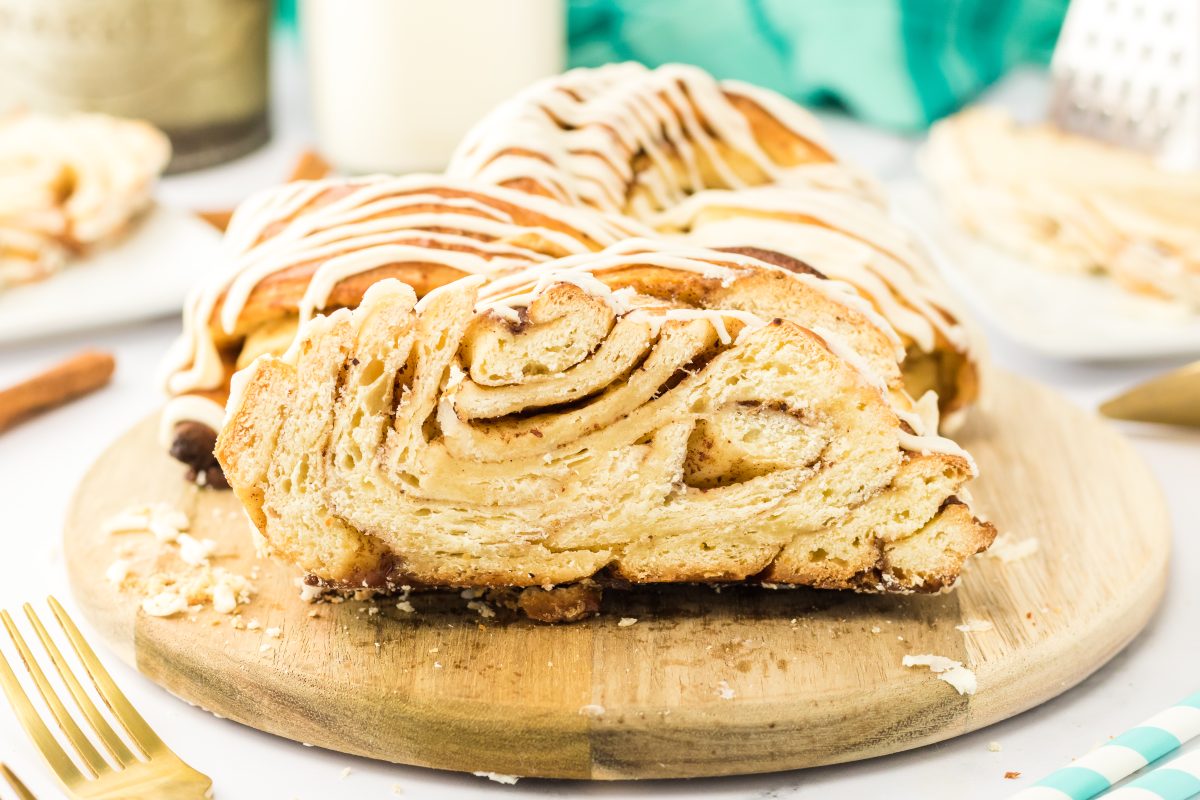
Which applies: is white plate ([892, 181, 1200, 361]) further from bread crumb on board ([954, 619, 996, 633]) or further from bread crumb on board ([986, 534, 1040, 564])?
bread crumb on board ([954, 619, 996, 633])

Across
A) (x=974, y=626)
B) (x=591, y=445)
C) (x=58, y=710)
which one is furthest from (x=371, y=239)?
(x=974, y=626)

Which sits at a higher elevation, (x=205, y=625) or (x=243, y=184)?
(x=205, y=625)

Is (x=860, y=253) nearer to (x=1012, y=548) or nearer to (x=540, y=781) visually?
(x=1012, y=548)

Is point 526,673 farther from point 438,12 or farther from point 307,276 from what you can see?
point 438,12

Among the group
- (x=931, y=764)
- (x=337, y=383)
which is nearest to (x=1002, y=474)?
(x=931, y=764)

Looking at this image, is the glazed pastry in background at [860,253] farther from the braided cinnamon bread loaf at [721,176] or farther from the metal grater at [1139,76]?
the metal grater at [1139,76]
